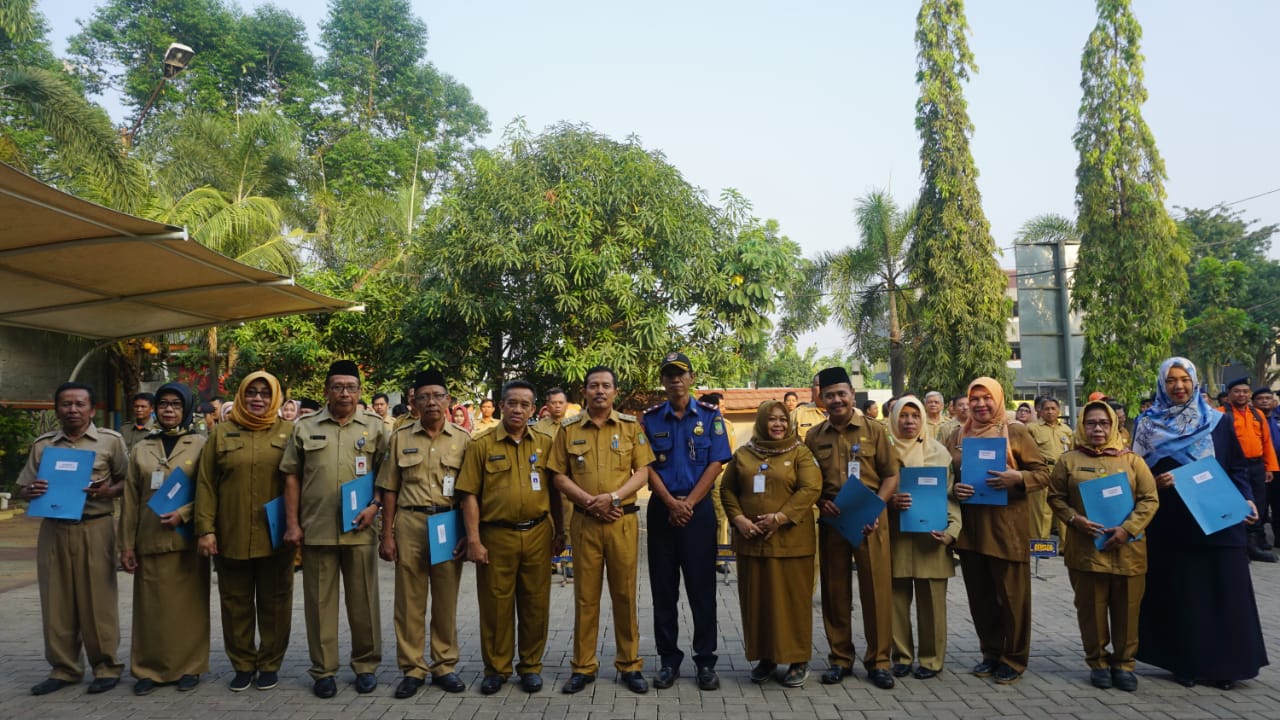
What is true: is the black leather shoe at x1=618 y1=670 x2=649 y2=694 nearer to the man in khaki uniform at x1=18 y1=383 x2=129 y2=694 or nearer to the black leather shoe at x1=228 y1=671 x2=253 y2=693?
the black leather shoe at x1=228 y1=671 x2=253 y2=693

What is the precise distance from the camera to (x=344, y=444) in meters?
5.66

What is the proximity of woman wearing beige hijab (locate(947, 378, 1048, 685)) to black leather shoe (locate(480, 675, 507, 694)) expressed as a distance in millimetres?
2966

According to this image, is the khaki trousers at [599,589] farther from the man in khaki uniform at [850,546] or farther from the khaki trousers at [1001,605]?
the khaki trousers at [1001,605]

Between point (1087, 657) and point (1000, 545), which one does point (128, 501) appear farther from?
point (1087, 657)

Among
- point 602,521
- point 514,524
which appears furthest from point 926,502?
point 514,524

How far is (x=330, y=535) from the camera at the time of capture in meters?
5.51

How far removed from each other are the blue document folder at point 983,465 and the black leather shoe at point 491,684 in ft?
10.2

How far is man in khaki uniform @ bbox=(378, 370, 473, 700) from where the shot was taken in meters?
5.49

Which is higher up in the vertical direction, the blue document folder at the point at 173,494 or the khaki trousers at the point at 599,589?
the blue document folder at the point at 173,494

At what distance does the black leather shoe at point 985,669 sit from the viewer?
220 inches

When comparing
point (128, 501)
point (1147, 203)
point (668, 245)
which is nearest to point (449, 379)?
point (668, 245)

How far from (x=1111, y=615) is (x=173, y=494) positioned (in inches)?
230

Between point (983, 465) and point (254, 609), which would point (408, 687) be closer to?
point (254, 609)

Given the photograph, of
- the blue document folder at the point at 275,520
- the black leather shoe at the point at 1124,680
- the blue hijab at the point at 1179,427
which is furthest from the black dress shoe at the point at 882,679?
the blue document folder at the point at 275,520
